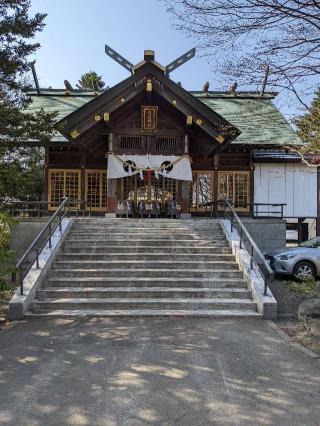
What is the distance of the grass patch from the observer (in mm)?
9492

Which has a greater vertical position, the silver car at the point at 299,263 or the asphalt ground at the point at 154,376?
the silver car at the point at 299,263

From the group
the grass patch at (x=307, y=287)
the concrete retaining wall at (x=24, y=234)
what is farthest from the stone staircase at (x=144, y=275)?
the concrete retaining wall at (x=24, y=234)

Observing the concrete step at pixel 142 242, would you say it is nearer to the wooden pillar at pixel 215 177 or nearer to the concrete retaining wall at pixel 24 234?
the concrete retaining wall at pixel 24 234

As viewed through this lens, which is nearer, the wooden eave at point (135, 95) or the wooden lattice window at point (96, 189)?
the wooden eave at point (135, 95)

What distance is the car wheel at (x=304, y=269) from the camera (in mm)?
12727

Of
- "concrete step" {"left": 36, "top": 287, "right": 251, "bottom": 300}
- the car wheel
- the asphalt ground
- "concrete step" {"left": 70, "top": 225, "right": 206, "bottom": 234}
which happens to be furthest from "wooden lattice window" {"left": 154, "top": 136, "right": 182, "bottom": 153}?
the asphalt ground

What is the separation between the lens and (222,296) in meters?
9.54

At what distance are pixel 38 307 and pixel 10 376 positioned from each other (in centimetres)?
356

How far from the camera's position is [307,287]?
10.1 meters

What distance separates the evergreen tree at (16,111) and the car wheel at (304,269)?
785 centimetres

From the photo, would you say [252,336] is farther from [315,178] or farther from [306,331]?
[315,178]

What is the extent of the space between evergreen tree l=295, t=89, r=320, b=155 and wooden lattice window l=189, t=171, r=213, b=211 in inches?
443

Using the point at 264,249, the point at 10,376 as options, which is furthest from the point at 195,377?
the point at 264,249

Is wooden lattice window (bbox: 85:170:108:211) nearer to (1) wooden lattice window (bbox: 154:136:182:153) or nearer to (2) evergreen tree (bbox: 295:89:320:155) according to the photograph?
(1) wooden lattice window (bbox: 154:136:182:153)
